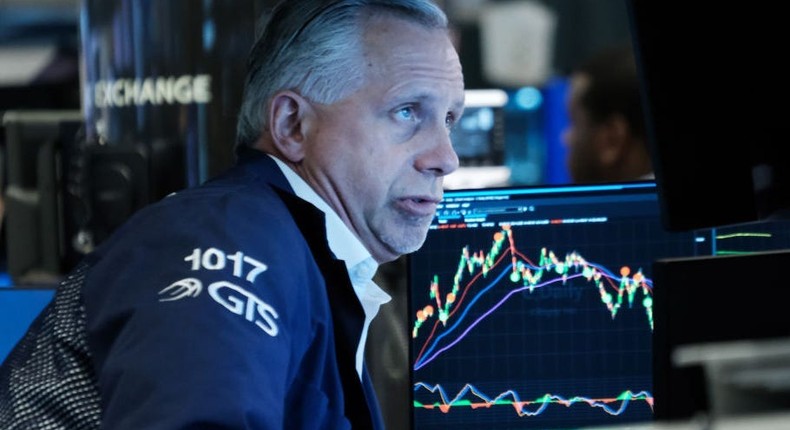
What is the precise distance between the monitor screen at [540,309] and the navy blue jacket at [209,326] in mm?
257

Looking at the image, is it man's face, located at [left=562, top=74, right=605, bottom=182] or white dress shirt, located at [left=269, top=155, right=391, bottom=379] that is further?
man's face, located at [left=562, top=74, right=605, bottom=182]

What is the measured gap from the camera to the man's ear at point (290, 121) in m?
1.51

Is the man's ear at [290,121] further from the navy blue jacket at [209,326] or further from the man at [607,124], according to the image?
the man at [607,124]

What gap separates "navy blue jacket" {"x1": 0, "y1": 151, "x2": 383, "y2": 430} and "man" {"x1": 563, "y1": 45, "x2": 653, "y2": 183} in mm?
2347

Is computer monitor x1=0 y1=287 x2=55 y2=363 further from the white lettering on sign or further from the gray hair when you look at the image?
the white lettering on sign

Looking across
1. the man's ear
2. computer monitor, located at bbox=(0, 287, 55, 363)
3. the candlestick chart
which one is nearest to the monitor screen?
the candlestick chart

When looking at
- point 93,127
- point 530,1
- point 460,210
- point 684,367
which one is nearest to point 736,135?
point 684,367

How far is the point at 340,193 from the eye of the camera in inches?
59.1

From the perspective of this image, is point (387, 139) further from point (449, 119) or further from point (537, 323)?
point (537, 323)

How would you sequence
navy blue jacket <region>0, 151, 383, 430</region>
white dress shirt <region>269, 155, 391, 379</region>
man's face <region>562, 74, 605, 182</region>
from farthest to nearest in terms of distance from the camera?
man's face <region>562, 74, 605, 182</region> → white dress shirt <region>269, 155, 391, 379</region> → navy blue jacket <region>0, 151, 383, 430</region>

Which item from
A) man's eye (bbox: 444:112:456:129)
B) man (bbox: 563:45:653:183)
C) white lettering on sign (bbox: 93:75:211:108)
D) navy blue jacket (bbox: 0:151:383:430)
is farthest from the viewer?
man (bbox: 563:45:653:183)

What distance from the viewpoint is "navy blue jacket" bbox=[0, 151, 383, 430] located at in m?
1.03

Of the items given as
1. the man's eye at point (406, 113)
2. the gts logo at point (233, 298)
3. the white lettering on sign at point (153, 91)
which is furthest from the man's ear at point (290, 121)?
the white lettering on sign at point (153, 91)

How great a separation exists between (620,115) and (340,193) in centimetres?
263
